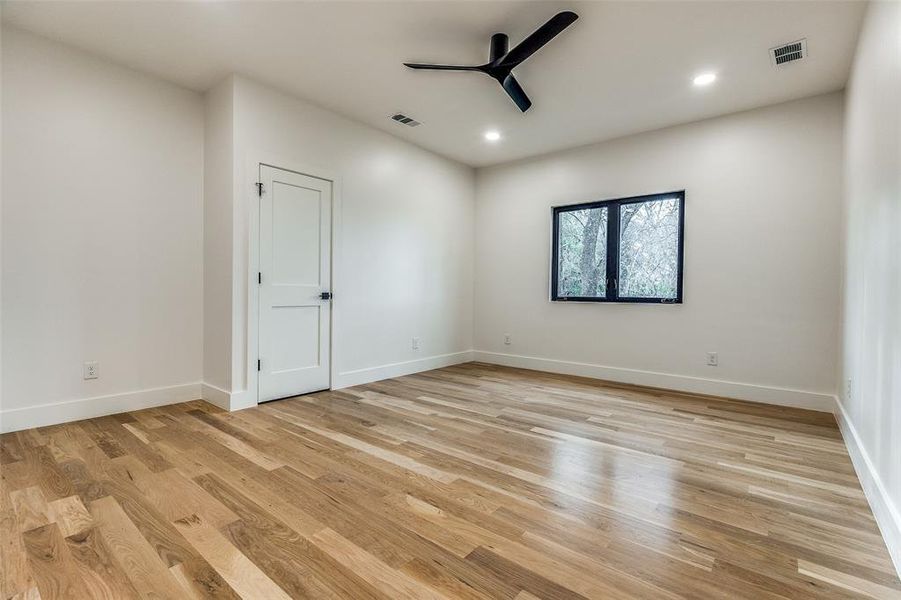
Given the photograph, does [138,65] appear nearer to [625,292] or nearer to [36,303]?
[36,303]

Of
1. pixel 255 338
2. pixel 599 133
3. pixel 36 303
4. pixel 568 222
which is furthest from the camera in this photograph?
pixel 568 222

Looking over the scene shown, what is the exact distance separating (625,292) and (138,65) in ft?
16.4

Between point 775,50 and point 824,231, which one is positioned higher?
point 775,50

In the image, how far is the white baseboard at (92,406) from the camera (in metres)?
2.82

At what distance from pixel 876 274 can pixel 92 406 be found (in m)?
5.04

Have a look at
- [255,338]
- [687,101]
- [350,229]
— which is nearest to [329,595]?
[255,338]

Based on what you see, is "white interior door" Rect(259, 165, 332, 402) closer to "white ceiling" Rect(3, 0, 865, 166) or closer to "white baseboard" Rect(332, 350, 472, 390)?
"white baseboard" Rect(332, 350, 472, 390)

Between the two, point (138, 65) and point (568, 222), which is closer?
point (138, 65)

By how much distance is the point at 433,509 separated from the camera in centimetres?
187

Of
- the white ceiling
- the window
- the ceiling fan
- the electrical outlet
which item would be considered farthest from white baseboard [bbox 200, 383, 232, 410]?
the window

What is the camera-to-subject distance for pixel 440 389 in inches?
166

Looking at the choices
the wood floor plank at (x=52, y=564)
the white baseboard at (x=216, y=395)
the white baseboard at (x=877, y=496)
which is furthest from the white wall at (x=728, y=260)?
the wood floor plank at (x=52, y=564)

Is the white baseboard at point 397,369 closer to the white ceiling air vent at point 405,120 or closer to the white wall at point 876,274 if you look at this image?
the white ceiling air vent at point 405,120

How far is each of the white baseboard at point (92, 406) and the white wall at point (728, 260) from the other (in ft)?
12.7
